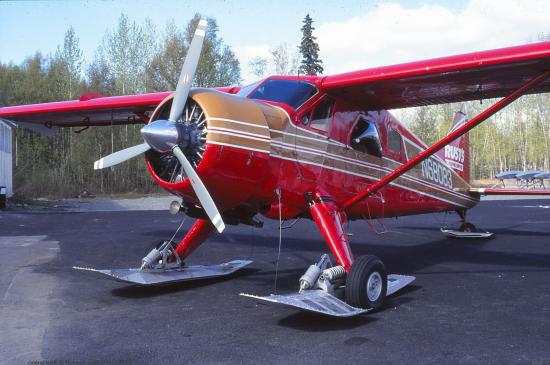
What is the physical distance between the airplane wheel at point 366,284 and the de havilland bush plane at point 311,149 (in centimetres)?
1

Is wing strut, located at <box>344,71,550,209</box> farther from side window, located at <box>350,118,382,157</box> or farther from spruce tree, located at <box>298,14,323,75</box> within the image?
spruce tree, located at <box>298,14,323,75</box>

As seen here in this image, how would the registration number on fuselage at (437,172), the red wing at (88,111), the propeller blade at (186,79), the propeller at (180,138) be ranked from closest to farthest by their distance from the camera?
1. the propeller at (180,138)
2. the propeller blade at (186,79)
3. the red wing at (88,111)
4. the registration number on fuselage at (437,172)

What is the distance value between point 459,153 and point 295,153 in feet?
24.9

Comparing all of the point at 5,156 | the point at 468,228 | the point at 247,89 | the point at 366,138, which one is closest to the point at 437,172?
the point at 468,228

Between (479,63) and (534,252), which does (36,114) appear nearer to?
(479,63)

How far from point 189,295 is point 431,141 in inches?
2499

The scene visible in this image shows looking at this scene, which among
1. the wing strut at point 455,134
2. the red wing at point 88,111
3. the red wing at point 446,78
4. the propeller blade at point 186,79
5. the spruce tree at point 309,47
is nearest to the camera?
the propeller blade at point 186,79

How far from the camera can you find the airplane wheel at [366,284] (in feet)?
18.1

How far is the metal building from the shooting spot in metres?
26.0

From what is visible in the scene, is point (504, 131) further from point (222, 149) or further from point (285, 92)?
point (222, 149)

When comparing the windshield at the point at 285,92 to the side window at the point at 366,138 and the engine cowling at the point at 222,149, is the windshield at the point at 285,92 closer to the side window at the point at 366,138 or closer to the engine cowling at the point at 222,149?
the engine cowling at the point at 222,149

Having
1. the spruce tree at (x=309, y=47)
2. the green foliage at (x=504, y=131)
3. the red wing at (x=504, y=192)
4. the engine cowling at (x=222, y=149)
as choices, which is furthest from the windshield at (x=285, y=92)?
the green foliage at (x=504, y=131)

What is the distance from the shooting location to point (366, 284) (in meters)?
5.62

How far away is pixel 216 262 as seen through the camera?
359 inches
